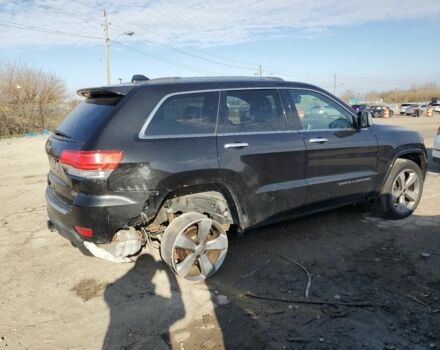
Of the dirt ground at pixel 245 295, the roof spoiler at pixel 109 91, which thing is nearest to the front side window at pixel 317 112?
the dirt ground at pixel 245 295

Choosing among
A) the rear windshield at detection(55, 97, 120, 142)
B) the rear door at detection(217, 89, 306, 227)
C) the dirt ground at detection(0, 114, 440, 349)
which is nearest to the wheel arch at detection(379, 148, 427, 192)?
the dirt ground at detection(0, 114, 440, 349)

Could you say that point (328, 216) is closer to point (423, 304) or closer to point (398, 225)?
point (398, 225)

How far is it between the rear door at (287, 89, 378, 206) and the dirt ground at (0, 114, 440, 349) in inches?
25.2

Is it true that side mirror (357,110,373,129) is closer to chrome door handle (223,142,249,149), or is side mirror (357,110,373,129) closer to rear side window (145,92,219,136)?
chrome door handle (223,142,249,149)

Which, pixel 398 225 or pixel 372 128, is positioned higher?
pixel 372 128

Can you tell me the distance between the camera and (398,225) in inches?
210

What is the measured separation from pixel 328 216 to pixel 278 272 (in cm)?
195

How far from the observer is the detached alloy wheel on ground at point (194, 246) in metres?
3.70

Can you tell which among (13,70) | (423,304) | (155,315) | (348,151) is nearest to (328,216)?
(348,151)

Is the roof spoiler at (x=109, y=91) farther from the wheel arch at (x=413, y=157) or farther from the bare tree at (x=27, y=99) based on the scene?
the bare tree at (x=27, y=99)

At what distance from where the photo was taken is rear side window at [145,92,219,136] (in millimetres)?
3553

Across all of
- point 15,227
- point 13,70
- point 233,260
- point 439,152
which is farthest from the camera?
point 13,70

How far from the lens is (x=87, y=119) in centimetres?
364

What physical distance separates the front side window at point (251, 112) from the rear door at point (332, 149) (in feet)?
0.75
